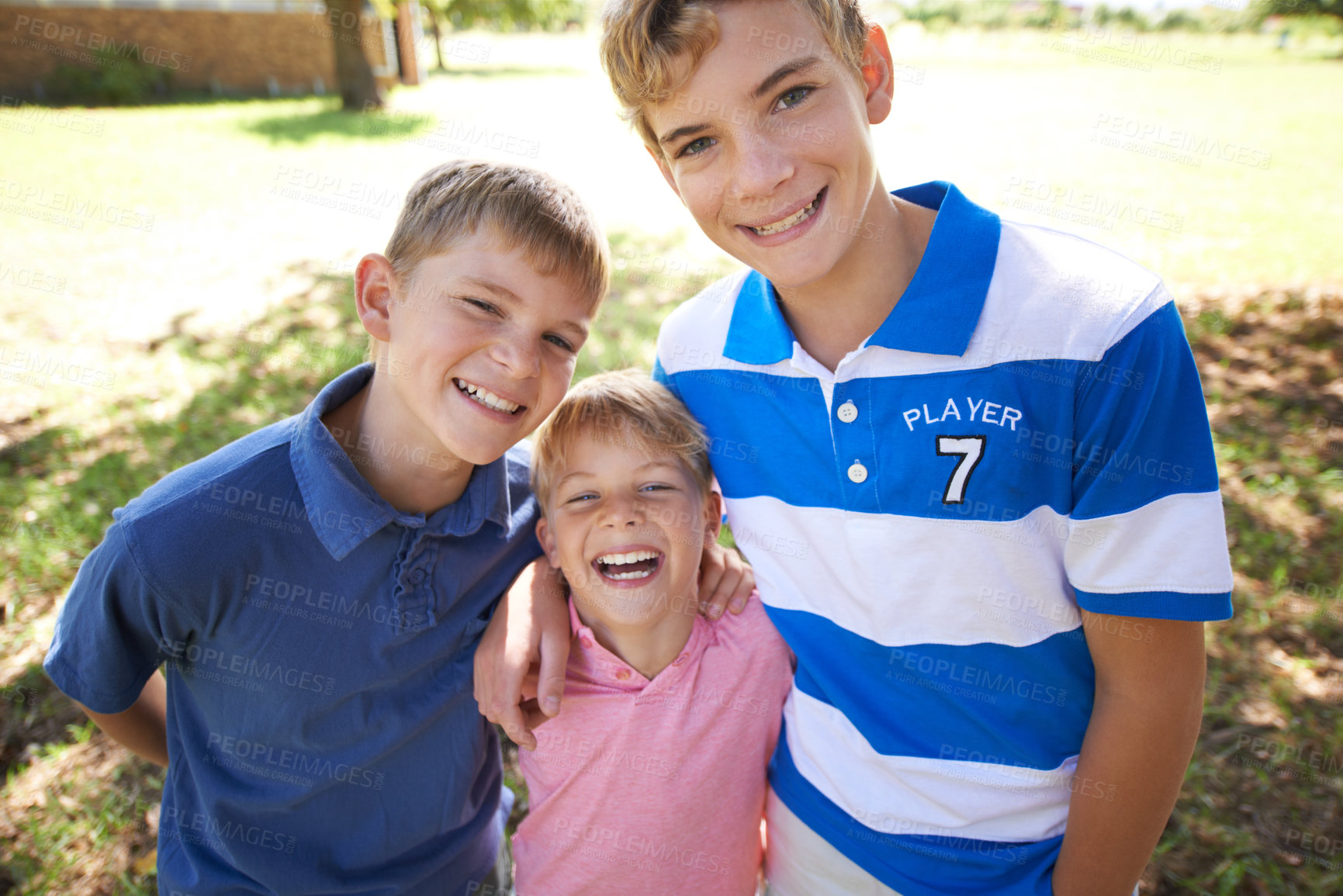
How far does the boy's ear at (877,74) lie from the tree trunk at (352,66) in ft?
54.4

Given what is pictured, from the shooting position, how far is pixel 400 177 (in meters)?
10.2

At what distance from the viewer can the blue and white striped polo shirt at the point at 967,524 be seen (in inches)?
53.3

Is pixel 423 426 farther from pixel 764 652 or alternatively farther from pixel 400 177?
pixel 400 177

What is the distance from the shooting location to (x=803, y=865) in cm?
183

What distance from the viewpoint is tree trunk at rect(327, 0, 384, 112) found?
1509 centimetres

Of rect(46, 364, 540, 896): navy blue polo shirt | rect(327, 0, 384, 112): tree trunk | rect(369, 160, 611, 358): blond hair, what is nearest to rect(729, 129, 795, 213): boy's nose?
rect(369, 160, 611, 358): blond hair

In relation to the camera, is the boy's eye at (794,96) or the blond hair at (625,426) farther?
the blond hair at (625,426)

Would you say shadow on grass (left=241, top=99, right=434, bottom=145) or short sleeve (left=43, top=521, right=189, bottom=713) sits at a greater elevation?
shadow on grass (left=241, top=99, right=434, bottom=145)

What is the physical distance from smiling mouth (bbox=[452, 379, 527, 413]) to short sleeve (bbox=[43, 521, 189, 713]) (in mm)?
708
